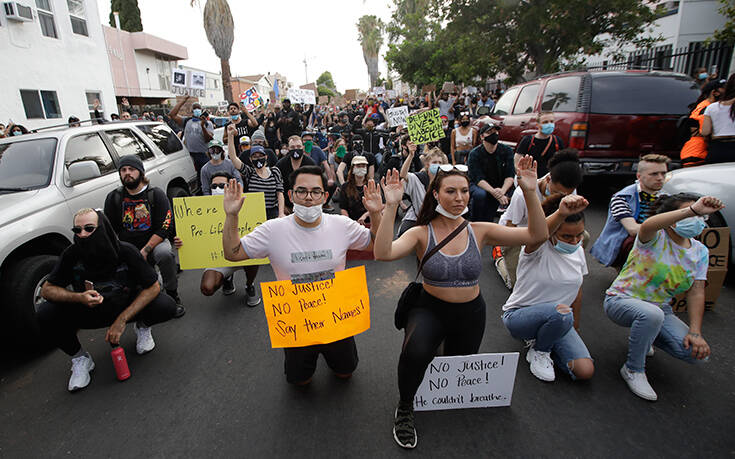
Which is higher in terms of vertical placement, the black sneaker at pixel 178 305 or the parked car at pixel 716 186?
Answer: the parked car at pixel 716 186

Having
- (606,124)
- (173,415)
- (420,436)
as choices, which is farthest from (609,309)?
(606,124)

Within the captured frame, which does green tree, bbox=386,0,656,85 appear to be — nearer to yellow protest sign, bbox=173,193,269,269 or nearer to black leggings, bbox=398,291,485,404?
yellow protest sign, bbox=173,193,269,269

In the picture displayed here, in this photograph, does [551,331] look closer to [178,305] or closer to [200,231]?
[200,231]

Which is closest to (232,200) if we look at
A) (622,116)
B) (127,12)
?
(622,116)

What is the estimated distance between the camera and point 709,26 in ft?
52.3

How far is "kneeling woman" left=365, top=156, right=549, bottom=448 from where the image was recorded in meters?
2.43

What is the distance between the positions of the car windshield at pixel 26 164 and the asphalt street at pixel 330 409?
5.69 feet

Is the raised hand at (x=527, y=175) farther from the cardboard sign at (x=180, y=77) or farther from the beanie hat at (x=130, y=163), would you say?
the cardboard sign at (x=180, y=77)

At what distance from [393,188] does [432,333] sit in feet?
3.14

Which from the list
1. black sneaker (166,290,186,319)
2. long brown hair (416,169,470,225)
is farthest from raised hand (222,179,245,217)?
black sneaker (166,290,186,319)

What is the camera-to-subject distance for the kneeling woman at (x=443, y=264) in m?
2.43

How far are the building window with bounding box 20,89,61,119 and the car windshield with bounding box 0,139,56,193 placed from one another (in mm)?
11564

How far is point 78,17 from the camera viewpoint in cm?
1511

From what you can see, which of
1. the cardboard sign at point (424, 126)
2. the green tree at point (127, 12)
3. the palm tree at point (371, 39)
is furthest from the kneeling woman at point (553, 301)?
the palm tree at point (371, 39)
